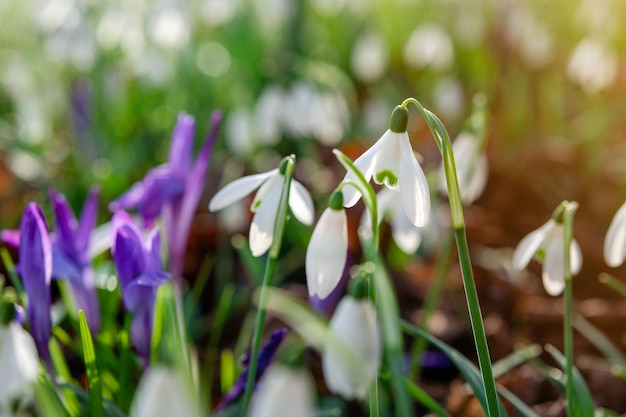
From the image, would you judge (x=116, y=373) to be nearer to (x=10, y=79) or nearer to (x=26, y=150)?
(x=26, y=150)

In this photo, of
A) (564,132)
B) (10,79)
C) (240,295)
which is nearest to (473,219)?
(240,295)

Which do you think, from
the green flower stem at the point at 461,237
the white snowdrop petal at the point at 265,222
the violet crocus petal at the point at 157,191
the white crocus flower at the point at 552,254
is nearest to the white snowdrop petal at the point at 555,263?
the white crocus flower at the point at 552,254

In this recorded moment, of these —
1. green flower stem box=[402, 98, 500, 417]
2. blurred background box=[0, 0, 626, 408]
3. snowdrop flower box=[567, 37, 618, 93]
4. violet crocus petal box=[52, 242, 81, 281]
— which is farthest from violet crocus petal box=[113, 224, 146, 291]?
snowdrop flower box=[567, 37, 618, 93]

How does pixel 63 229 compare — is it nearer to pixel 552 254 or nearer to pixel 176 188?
pixel 176 188

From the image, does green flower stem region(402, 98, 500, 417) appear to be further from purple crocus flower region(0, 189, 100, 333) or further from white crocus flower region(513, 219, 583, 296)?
purple crocus flower region(0, 189, 100, 333)

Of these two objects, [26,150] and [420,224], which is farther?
[26,150]

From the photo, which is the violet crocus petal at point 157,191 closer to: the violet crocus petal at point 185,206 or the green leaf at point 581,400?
the violet crocus petal at point 185,206

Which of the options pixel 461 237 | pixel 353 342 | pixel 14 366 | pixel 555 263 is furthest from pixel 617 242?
pixel 14 366
